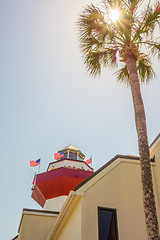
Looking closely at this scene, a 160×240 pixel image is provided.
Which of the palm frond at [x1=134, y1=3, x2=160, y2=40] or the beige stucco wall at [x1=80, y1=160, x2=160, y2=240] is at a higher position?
the palm frond at [x1=134, y1=3, x2=160, y2=40]

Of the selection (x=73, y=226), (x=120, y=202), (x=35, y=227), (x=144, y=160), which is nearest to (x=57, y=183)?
(x=35, y=227)

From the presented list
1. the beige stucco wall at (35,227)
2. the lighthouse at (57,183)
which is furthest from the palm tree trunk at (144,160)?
the lighthouse at (57,183)

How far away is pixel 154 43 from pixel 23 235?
36.3ft

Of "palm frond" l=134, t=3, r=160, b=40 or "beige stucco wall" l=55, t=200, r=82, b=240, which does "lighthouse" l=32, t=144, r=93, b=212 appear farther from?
"palm frond" l=134, t=3, r=160, b=40

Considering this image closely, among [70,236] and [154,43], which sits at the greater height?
[154,43]

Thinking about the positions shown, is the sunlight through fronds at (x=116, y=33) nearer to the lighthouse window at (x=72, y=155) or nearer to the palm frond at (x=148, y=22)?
the palm frond at (x=148, y=22)

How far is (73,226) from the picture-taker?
31.6ft

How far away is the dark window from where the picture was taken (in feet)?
29.0

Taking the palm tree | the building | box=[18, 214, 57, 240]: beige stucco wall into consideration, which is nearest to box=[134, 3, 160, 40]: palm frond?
the palm tree

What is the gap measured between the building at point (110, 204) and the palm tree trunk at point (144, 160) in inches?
98.5

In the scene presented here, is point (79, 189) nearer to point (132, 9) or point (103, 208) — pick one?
point (103, 208)

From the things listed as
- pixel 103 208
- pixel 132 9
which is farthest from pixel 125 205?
pixel 132 9

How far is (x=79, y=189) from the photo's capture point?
9203 mm

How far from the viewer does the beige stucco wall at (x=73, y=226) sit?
898 centimetres
